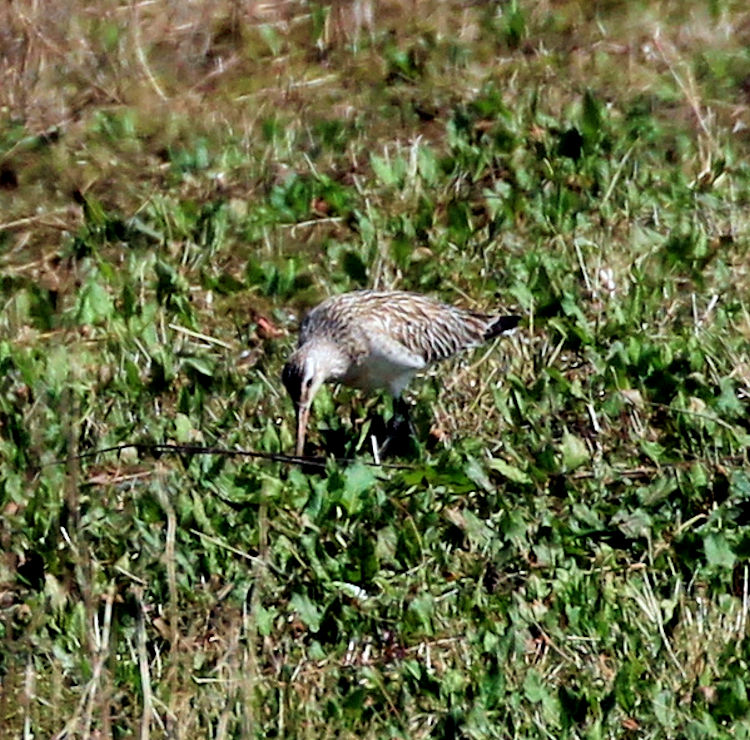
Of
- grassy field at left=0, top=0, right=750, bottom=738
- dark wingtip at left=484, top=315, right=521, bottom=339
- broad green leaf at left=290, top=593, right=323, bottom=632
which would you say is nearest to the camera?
grassy field at left=0, top=0, right=750, bottom=738

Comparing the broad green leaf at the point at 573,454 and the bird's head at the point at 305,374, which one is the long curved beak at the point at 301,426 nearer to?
A: the bird's head at the point at 305,374

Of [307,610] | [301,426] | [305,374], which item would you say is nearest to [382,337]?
[305,374]

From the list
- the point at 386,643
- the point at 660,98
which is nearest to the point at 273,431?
the point at 386,643

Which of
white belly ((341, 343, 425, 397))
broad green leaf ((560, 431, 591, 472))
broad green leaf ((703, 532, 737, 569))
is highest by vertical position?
broad green leaf ((703, 532, 737, 569))

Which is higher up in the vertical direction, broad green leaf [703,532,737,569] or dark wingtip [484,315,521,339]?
broad green leaf [703,532,737,569]

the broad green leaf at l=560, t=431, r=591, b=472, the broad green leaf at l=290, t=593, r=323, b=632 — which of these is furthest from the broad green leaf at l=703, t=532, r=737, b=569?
the broad green leaf at l=290, t=593, r=323, b=632

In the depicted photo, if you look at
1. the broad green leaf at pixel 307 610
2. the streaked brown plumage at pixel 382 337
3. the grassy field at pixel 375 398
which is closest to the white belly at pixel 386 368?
the streaked brown plumage at pixel 382 337

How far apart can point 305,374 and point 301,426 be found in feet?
0.70

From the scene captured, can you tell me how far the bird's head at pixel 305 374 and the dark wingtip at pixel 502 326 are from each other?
65cm

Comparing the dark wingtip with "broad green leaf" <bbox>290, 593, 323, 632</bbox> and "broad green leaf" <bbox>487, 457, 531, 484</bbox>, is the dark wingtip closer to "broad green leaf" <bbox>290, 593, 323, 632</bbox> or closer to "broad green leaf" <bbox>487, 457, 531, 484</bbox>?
"broad green leaf" <bbox>487, 457, 531, 484</bbox>

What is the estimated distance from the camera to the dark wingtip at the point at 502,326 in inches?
335

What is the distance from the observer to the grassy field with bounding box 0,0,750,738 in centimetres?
637

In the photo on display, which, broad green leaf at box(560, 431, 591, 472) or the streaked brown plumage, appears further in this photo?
the streaked brown plumage

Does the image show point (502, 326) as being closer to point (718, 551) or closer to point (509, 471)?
point (509, 471)
